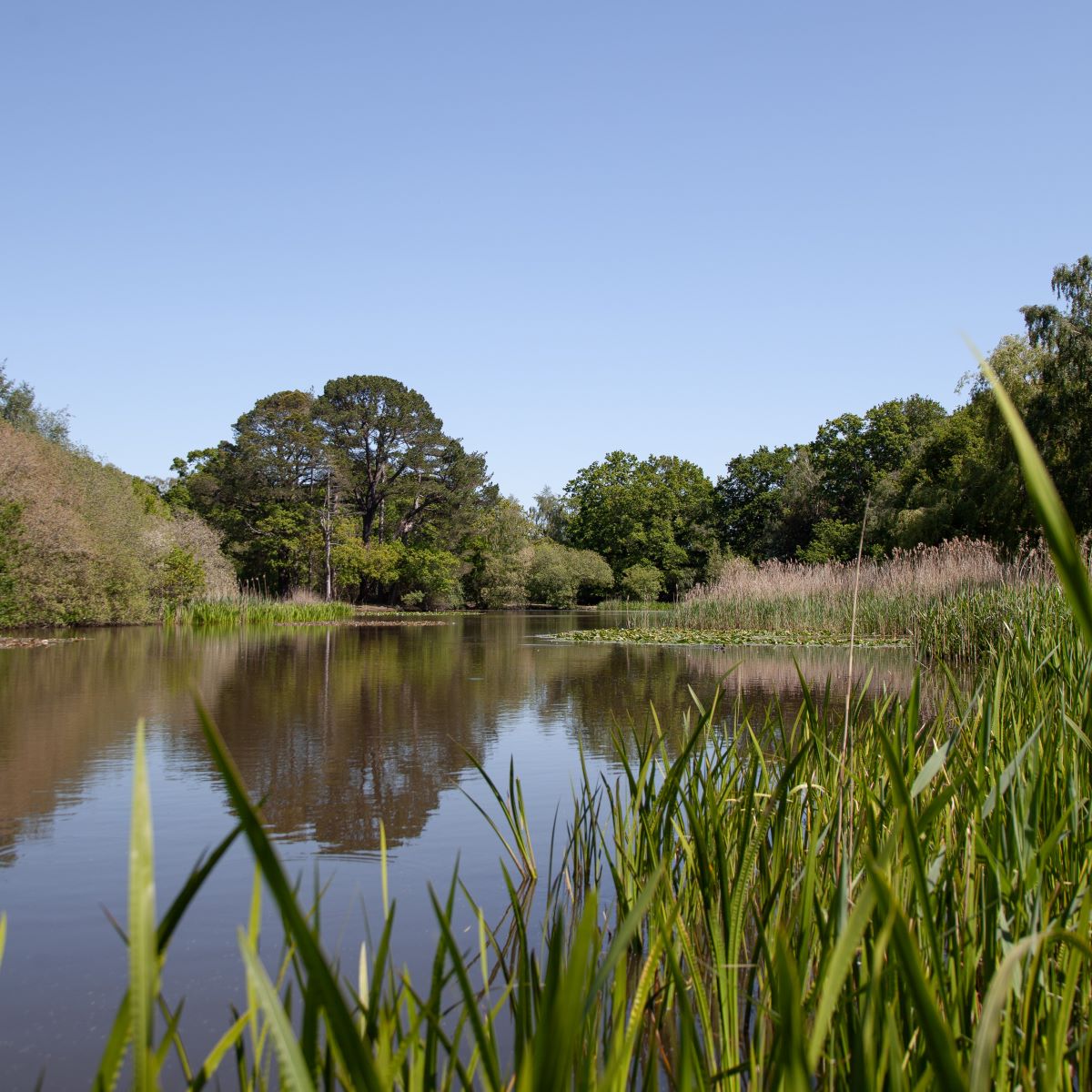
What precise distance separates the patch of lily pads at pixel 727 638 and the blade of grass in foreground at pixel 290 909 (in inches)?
698

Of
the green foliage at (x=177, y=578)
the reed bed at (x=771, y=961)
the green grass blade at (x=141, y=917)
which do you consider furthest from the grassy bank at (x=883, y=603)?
the green foliage at (x=177, y=578)

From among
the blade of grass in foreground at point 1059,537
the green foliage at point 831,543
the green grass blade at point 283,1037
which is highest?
the green foliage at point 831,543

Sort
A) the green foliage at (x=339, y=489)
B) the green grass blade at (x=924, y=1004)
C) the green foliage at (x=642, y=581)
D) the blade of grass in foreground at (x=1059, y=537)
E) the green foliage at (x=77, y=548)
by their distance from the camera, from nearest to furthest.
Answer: the blade of grass in foreground at (x=1059, y=537)
the green grass blade at (x=924, y=1004)
the green foliage at (x=77, y=548)
the green foliage at (x=339, y=489)
the green foliage at (x=642, y=581)

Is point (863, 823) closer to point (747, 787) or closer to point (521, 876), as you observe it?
point (747, 787)

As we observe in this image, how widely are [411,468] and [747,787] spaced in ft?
139

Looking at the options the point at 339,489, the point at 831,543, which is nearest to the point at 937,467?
the point at 831,543

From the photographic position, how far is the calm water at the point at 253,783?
3541 mm

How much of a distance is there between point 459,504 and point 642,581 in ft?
32.6

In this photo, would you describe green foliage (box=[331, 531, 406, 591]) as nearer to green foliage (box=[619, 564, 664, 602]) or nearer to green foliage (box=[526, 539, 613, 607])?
green foliage (box=[526, 539, 613, 607])

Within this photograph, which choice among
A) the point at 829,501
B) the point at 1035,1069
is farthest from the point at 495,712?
the point at 829,501

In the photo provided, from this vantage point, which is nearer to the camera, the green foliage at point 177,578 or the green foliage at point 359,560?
the green foliage at point 177,578

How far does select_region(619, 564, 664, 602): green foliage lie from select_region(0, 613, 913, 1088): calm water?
32559 mm

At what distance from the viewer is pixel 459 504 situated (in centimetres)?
4566

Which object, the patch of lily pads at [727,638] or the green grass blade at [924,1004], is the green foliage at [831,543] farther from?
the green grass blade at [924,1004]
